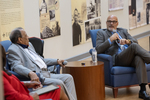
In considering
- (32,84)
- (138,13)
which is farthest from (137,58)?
(138,13)

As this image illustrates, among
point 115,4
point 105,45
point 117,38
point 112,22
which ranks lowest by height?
point 105,45

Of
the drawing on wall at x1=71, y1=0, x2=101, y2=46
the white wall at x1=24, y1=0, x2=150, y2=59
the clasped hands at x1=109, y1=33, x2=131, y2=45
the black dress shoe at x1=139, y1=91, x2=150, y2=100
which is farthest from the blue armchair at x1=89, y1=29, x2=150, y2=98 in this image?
the drawing on wall at x1=71, y1=0, x2=101, y2=46

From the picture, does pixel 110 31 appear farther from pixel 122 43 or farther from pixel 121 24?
pixel 121 24

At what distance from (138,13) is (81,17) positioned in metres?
3.64

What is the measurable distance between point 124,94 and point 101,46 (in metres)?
1.01

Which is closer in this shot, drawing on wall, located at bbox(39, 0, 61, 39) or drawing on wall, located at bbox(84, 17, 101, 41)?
drawing on wall, located at bbox(39, 0, 61, 39)

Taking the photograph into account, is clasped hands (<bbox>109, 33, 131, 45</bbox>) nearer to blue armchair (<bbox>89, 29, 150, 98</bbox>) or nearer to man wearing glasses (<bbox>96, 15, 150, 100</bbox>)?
man wearing glasses (<bbox>96, 15, 150, 100</bbox>)

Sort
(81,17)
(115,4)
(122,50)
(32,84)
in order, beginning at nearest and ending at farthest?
(32,84), (122,50), (81,17), (115,4)

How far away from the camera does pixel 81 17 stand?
25.2 feet

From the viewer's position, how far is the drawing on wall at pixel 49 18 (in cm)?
628

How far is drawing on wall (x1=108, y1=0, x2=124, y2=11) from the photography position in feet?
29.8

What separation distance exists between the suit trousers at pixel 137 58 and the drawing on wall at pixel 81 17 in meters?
2.80

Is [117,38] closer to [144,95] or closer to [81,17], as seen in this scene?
[144,95]

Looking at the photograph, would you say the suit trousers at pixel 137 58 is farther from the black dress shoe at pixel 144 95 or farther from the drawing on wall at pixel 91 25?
the drawing on wall at pixel 91 25
